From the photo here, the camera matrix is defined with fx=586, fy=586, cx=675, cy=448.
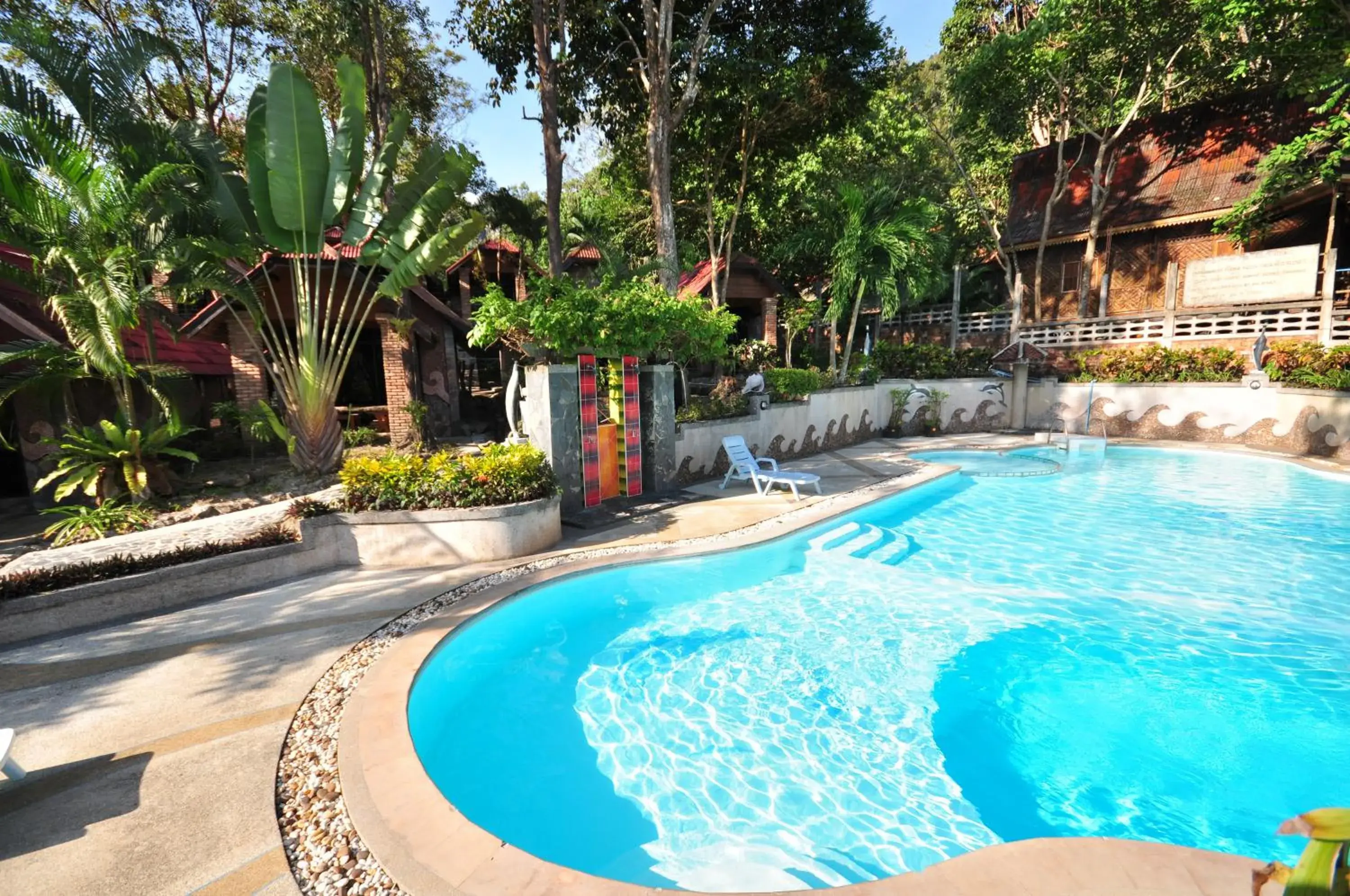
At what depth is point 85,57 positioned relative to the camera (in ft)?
28.2

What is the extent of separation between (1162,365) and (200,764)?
24.5 metres

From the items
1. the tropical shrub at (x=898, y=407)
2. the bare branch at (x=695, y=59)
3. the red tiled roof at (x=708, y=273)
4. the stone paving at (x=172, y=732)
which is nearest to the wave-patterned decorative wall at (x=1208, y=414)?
the tropical shrub at (x=898, y=407)

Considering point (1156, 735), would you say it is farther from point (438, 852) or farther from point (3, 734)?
point (3, 734)

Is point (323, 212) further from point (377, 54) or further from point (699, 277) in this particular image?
point (699, 277)

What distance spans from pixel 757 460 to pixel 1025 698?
763 centimetres

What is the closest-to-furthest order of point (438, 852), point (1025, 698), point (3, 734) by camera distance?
point (438, 852), point (3, 734), point (1025, 698)

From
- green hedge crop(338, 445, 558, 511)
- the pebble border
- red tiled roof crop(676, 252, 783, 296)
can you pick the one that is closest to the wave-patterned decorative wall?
red tiled roof crop(676, 252, 783, 296)

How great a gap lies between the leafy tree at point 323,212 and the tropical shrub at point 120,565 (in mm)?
4094

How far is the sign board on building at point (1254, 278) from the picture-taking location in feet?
56.1

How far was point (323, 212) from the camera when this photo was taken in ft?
30.7

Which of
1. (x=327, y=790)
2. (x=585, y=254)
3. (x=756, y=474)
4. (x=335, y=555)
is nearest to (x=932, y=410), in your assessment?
(x=756, y=474)

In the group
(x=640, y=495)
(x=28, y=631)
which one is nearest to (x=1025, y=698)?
(x=640, y=495)

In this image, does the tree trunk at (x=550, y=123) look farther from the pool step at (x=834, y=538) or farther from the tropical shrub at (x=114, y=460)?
the pool step at (x=834, y=538)

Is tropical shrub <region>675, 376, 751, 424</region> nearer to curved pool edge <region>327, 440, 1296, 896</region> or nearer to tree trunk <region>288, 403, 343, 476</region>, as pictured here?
tree trunk <region>288, 403, 343, 476</region>
